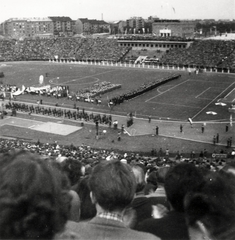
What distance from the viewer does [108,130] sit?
31.4m

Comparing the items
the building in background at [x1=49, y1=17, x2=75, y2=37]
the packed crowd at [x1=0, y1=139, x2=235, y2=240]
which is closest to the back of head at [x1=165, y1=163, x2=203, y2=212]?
the packed crowd at [x1=0, y1=139, x2=235, y2=240]

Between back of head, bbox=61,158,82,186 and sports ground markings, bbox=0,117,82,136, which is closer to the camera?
back of head, bbox=61,158,82,186

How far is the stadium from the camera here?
96.2 feet

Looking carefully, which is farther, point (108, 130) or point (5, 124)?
point (5, 124)

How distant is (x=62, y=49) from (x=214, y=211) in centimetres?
9417

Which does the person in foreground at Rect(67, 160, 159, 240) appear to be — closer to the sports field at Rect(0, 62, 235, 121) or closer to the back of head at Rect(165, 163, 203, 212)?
the back of head at Rect(165, 163, 203, 212)

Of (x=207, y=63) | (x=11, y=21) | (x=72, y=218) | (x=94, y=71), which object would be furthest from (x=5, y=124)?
(x=11, y=21)

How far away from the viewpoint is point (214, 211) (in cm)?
402

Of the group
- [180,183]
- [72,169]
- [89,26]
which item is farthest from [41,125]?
[89,26]

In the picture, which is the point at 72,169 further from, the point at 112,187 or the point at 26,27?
the point at 26,27

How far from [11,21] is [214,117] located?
117m

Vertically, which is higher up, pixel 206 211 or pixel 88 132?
pixel 206 211

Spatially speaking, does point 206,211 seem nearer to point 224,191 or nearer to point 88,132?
point 224,191

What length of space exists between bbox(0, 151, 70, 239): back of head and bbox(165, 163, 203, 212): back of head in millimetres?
1527
